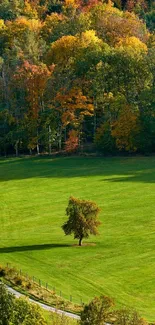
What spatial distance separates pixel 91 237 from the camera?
9806 centimetres

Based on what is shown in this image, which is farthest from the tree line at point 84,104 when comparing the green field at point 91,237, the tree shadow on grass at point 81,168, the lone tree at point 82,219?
the lone tree at point 82,219

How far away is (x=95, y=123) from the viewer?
166250 millimetres

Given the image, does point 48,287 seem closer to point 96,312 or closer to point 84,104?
point 96,312

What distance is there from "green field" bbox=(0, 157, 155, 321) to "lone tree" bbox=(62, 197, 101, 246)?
2223 mm

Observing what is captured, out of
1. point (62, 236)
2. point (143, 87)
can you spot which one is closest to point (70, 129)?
point (143, 87)

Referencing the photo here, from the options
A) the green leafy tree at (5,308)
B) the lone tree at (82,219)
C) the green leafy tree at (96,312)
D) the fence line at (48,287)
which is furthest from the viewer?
the lone tree at (82,219)

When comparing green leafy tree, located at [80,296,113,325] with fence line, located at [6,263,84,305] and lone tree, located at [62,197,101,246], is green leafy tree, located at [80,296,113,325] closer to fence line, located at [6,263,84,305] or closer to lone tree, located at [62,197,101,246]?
fence line, located at [6,263,84,305]

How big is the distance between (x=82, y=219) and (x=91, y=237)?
8.07 meters

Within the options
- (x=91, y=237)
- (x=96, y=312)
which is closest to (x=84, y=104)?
(x=91, y=237)

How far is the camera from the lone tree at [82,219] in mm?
90812

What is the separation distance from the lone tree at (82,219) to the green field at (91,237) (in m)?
2.22

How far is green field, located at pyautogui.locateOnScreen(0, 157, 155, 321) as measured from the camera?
7885 centimetres

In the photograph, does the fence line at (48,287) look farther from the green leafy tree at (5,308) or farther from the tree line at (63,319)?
the green leafy tree at (5,308)

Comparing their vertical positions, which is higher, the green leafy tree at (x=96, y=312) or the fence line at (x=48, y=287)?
the green leafy tree at (x=96, y=312)
